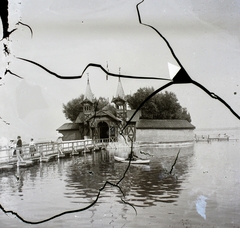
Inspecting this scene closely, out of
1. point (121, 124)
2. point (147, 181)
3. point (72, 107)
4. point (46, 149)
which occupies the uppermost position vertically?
point (72, 107)

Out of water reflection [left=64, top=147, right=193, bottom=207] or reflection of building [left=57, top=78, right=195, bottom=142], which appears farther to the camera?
water reflection [left=64, top=147, right=193, bottom=207]

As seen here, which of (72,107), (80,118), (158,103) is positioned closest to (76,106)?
(72,107)

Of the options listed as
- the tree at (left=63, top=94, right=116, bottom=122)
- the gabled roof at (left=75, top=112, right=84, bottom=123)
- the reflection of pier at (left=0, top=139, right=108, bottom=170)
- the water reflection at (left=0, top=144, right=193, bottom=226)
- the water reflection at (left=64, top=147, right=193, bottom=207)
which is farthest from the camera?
the reflection of pier at (left=0, top=139, right=108, bottom=170)

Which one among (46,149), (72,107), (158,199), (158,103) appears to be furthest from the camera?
(46,149)

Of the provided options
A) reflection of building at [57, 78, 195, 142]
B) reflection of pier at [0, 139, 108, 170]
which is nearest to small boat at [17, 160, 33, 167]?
reflection of pier at [0, 139, 108, 170]

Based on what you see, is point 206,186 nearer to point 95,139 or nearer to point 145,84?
point 145,84

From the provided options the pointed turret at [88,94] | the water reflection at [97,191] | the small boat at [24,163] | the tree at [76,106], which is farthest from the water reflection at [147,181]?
the small boat at [24,163]

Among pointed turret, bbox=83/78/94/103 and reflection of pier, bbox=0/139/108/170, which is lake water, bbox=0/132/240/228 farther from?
pointed turret, bbox=83/78/94/103

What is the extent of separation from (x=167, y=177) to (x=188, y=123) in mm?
811

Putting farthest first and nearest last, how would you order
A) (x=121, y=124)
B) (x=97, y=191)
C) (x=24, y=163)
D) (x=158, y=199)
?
(x=24, y=163) < (x=158, y=199) < (x=97, y=191) < (x=121, y=124)

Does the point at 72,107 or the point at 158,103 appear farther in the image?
the point at 72,107

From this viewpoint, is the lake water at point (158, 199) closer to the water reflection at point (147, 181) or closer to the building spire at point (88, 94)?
the water reflection at point (147, 181)

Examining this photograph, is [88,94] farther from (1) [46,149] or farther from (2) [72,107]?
(1) [46,149]

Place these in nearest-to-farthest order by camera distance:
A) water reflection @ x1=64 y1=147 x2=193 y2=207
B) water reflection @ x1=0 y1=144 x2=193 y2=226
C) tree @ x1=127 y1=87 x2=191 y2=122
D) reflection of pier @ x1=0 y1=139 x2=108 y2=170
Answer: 1. tree @ x1=127 y1=87 x2=191 y2=122
2. water reflection @ x1=0 y1=144 x2=193 y2=226
3. water reflection @ x1=64 y1=147 x2=193 y2=207
4. reflection of pier @ x1=0 y1=139 x2=108 y2=170
